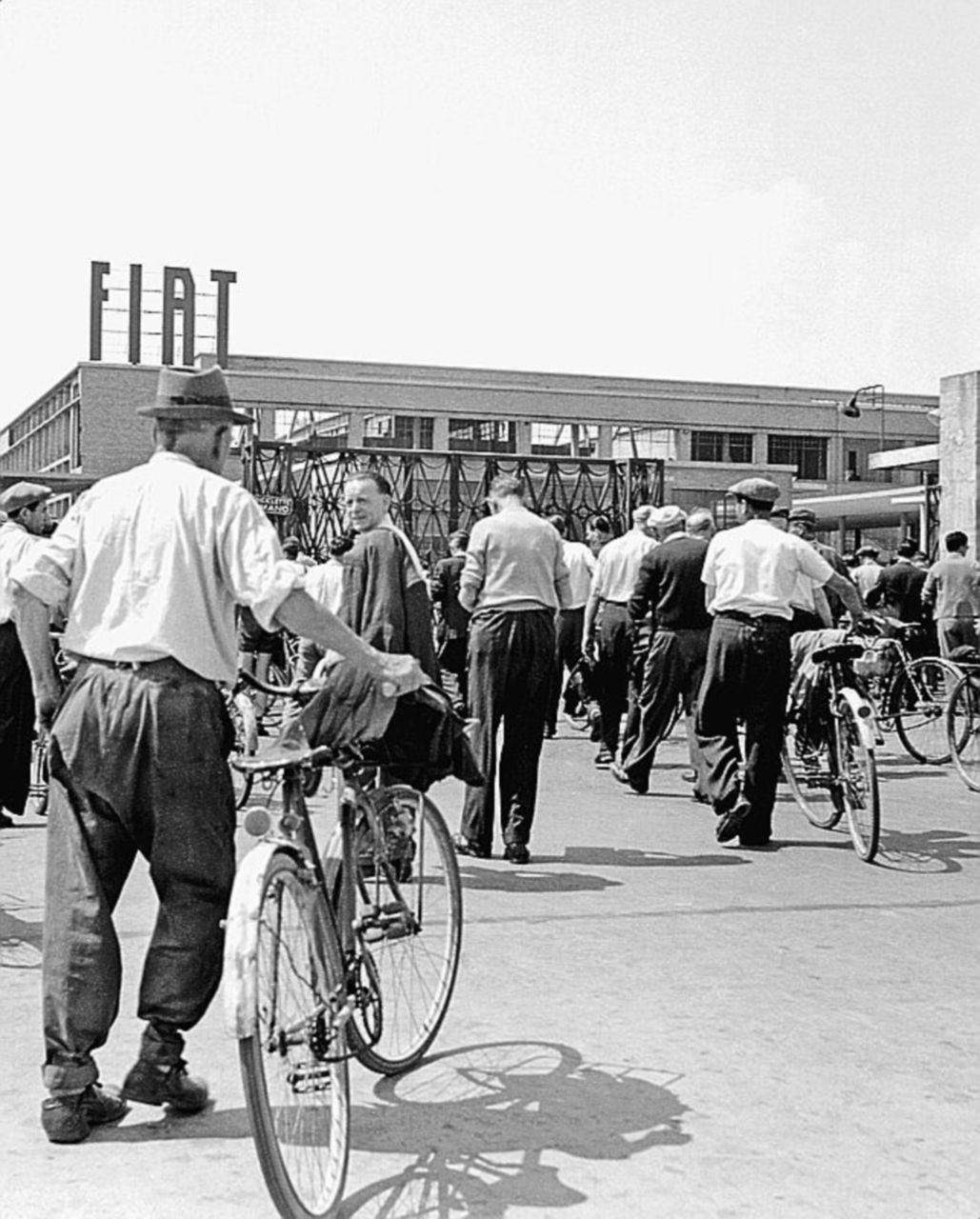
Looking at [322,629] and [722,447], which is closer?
[322,629]

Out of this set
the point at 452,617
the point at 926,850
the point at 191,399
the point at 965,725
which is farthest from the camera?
the point at 452,617

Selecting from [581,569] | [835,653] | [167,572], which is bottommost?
[835,653]

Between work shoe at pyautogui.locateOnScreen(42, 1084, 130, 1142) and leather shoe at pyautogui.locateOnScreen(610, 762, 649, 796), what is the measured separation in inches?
293

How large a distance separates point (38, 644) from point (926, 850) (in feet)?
19.5

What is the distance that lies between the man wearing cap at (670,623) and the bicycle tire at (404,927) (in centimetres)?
597

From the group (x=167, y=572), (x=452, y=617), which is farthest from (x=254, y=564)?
(x=452, y=617)

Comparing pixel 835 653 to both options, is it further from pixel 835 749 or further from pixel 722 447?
pixel 722 447

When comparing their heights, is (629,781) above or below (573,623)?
below

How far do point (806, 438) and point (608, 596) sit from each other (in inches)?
2718

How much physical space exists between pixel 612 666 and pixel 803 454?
6906 cm

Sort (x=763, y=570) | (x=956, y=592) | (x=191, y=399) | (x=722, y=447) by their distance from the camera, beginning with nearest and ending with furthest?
(x=191, y=399)
(x=763, y=570)
(x=956, y=592)
(x=722, y=447)

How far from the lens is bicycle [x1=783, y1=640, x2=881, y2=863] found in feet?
30.0

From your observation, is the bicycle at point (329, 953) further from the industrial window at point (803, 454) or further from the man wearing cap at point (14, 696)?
the industrial window at point (803, 454)

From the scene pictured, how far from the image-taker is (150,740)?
4.49 m
